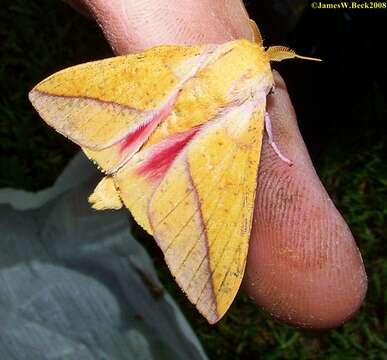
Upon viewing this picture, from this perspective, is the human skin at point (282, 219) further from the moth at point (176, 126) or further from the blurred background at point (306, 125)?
the blurred background at point (306, 125)

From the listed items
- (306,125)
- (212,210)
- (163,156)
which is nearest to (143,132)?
(163,156)

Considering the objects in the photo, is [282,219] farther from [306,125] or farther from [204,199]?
[306,125]

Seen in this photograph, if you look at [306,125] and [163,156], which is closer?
[163,156]

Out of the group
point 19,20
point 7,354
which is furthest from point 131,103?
point 19,20

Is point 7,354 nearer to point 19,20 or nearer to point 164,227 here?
point 164,227

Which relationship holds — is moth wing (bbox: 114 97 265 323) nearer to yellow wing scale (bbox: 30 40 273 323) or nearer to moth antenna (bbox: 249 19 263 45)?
yellow wing scale (bbox: 30 40 273 323)

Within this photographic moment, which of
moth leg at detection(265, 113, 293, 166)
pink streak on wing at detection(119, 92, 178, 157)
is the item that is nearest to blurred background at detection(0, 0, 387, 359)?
moth leg at detection(265, 113, 293, 166)

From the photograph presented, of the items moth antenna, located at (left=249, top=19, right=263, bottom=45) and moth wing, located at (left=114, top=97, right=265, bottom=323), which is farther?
moth antenna, located at (left=249, top=19, right=263, bottom=45)
